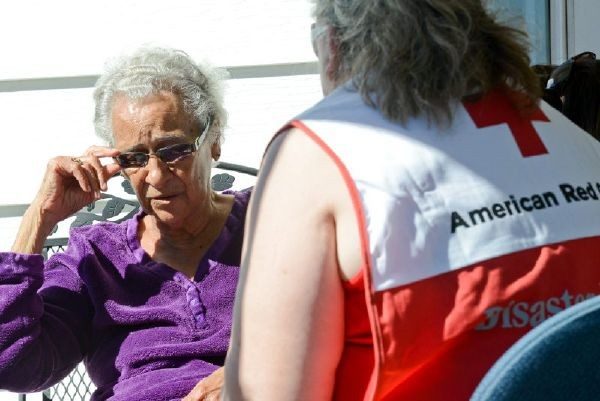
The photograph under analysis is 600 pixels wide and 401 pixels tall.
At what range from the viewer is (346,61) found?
1.67m

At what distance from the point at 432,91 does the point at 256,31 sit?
240 cm

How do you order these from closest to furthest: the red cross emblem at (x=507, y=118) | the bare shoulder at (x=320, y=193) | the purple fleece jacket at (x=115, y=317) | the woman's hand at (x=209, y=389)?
the bare shoulder at (x=320, y=193), the red cross emblem at (x=507, y=118), the woman's hand at (x=209, y=389), the purple fleece jacket at (x=115, y=317)

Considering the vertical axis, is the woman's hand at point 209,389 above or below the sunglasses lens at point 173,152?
below

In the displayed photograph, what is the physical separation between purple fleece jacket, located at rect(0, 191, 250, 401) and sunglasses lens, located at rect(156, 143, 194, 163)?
240mm

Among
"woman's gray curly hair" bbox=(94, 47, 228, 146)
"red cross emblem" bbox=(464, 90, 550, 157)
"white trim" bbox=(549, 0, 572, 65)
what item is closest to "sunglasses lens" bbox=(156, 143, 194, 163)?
"woman's gray curly hair" bbox=(94, 47, 228, 146)

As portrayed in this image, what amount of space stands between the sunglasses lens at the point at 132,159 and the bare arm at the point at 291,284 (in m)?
1.10

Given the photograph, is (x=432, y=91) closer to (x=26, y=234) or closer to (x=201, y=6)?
(x=26, y=234)

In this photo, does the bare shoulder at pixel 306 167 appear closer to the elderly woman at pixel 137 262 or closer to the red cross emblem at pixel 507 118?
the red cross emblem at pixel 507 118

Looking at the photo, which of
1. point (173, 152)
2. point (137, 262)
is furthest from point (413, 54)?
point (137, 262)

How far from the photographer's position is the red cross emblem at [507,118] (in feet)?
5.33

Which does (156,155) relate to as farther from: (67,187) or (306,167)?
(306,167)

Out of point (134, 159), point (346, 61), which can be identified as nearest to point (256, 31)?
point (134, 159)

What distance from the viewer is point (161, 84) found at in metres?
2.69

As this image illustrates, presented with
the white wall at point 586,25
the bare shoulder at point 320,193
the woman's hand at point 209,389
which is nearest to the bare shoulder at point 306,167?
the bare shoulder at point 320,193
